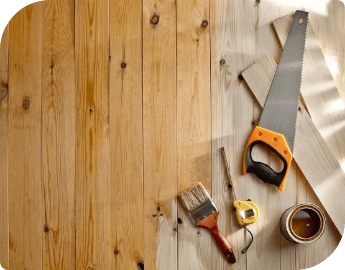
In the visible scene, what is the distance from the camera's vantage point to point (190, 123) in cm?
111

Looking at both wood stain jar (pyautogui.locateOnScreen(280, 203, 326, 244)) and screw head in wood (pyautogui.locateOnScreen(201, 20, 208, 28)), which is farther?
screw head in wood (pyautogui.locateOnScreen(201, 20, 208, 28))

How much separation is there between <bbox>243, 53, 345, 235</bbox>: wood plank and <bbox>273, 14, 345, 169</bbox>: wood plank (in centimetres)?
5

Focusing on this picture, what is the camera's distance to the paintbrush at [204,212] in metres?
1.07

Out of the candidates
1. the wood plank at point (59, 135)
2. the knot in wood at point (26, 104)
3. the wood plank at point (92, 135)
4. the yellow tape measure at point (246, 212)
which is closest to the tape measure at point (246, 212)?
the yellow tape measure at point (246, 212)

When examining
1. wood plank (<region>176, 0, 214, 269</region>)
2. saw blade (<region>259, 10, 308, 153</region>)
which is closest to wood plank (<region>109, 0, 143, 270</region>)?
wood plank (<region>176, 0, 214, 269</region>)

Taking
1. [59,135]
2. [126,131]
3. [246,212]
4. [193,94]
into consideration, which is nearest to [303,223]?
[246,212]

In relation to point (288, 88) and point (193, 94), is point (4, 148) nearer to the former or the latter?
point (193, 94)

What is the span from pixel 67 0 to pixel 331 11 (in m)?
1.11

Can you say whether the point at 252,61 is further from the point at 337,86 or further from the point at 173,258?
the point at 173,258

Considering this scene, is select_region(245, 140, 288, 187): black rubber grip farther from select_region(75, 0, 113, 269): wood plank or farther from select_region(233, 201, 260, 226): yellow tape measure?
select_region(75, 0, 113, 269): wood plank

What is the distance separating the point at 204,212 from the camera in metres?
1.07

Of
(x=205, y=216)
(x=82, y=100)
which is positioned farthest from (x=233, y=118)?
(x=82, y=100)

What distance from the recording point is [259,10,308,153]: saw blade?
108cm

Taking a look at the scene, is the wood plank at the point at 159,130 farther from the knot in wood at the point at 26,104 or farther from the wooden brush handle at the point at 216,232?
the knot in wood at the point at 26,104
